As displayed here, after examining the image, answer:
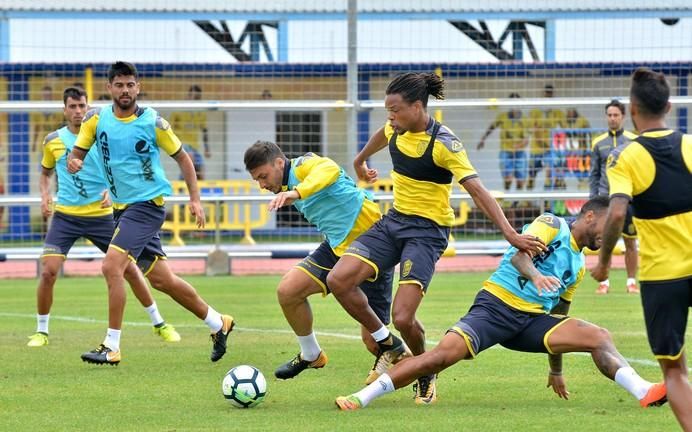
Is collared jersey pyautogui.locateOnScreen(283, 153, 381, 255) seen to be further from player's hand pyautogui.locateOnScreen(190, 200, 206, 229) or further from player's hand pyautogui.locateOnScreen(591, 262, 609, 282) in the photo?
player's hand pyautogui.locateOnScreen(591, 262, 609, 282)

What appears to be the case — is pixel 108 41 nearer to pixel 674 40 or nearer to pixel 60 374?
pixel 674 40

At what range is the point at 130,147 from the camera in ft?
33.8

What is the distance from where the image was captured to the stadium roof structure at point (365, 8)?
20266 millimetres

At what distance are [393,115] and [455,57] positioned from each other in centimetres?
1482

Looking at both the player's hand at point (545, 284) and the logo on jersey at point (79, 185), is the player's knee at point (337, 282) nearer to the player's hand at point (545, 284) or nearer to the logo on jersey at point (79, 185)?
the player's hand at point (545, 284)

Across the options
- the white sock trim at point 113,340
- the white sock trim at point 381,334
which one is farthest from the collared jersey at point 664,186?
the white sock trim at point 113,340

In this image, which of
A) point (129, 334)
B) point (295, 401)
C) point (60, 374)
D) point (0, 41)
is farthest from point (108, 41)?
point (295, 401)

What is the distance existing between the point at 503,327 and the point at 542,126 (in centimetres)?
1498

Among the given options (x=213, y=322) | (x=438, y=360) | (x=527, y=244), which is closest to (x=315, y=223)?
(x=213, y=322)

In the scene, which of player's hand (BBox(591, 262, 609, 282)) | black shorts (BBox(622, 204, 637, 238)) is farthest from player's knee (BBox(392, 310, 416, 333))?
black shorts (BBox(622, 204, 637, 238))

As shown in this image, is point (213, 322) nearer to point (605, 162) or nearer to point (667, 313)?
point (667, 313)

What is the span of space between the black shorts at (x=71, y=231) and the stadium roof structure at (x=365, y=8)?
8.74 meters

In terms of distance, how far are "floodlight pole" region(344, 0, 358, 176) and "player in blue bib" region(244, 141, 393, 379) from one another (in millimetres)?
8779

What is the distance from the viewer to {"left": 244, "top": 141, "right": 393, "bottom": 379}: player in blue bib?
8.73 m
